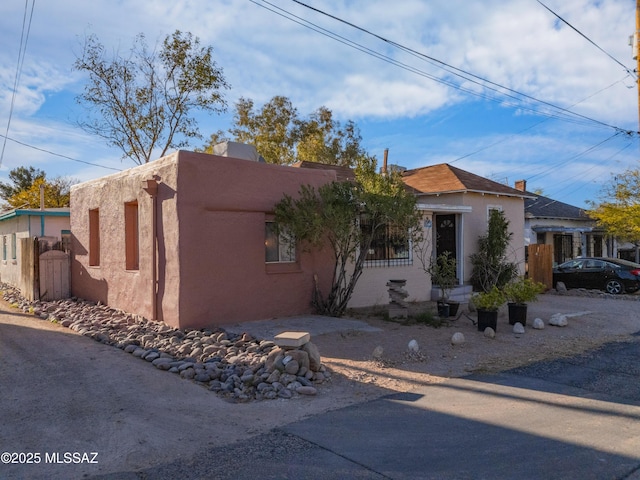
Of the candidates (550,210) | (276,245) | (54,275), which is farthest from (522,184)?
(54,275)

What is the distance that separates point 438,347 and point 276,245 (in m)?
3.91

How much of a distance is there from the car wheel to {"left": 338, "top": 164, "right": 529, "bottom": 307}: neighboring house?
294 cm

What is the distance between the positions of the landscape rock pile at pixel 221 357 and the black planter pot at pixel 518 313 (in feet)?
17.1

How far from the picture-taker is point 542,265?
58.5 feet

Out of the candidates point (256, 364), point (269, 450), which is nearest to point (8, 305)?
point (256, 364)

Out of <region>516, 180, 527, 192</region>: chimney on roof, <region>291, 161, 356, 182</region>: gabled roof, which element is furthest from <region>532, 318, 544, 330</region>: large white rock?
<region>516, 180, 527, 192</region>: chimney on roof

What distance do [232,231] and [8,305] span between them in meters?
8.23

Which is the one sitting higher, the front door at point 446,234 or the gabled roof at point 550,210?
the gabled roof at point 550,210

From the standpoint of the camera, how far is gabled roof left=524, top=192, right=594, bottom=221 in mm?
24795

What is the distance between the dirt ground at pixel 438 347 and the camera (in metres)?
6.54

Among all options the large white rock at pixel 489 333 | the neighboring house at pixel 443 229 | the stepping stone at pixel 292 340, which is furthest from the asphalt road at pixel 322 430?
the neighboring house at pixel 443 229

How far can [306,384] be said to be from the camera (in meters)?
6.12

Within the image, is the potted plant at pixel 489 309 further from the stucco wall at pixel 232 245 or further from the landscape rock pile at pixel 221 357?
the landscape rock pile at pixel 221 357

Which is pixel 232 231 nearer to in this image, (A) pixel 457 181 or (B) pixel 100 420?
(B) pixel 100 420
